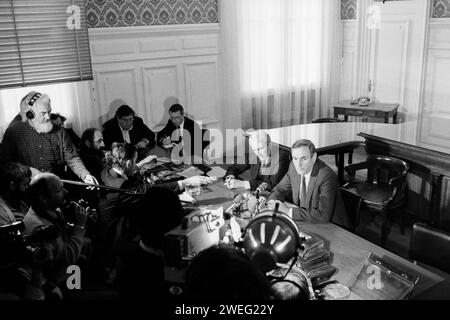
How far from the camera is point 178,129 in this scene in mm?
4434

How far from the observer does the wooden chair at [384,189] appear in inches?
136

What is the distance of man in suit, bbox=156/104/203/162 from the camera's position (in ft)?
13.7

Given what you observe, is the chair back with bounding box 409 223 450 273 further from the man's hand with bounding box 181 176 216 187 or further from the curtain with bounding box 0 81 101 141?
the curtain with bounding box 0 81 101 141

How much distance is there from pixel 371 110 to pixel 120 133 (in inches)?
134

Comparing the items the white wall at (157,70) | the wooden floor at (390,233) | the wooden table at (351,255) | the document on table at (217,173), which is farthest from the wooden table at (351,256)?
the white wall at (157,70)

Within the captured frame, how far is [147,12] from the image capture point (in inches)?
207

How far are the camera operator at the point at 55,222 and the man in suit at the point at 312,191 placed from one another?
108cm

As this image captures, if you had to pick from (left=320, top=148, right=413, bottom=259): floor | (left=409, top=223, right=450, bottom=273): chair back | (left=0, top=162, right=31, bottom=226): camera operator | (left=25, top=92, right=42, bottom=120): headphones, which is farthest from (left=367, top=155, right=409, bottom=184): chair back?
(left=25, top=92, right=42, bottom=120): headphones

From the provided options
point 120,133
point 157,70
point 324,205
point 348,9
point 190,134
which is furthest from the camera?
point 348,9

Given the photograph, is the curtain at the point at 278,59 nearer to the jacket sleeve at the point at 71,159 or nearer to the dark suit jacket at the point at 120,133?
the dark suit jacket at the point at 120,133

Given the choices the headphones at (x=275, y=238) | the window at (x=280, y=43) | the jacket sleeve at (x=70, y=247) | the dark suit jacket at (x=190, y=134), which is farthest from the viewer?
the window at (x=280, y=43)

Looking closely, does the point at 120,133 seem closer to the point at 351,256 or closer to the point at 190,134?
the point at 190,134

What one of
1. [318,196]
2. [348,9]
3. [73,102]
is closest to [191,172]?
[318,196]

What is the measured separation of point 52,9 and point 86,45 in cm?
49
